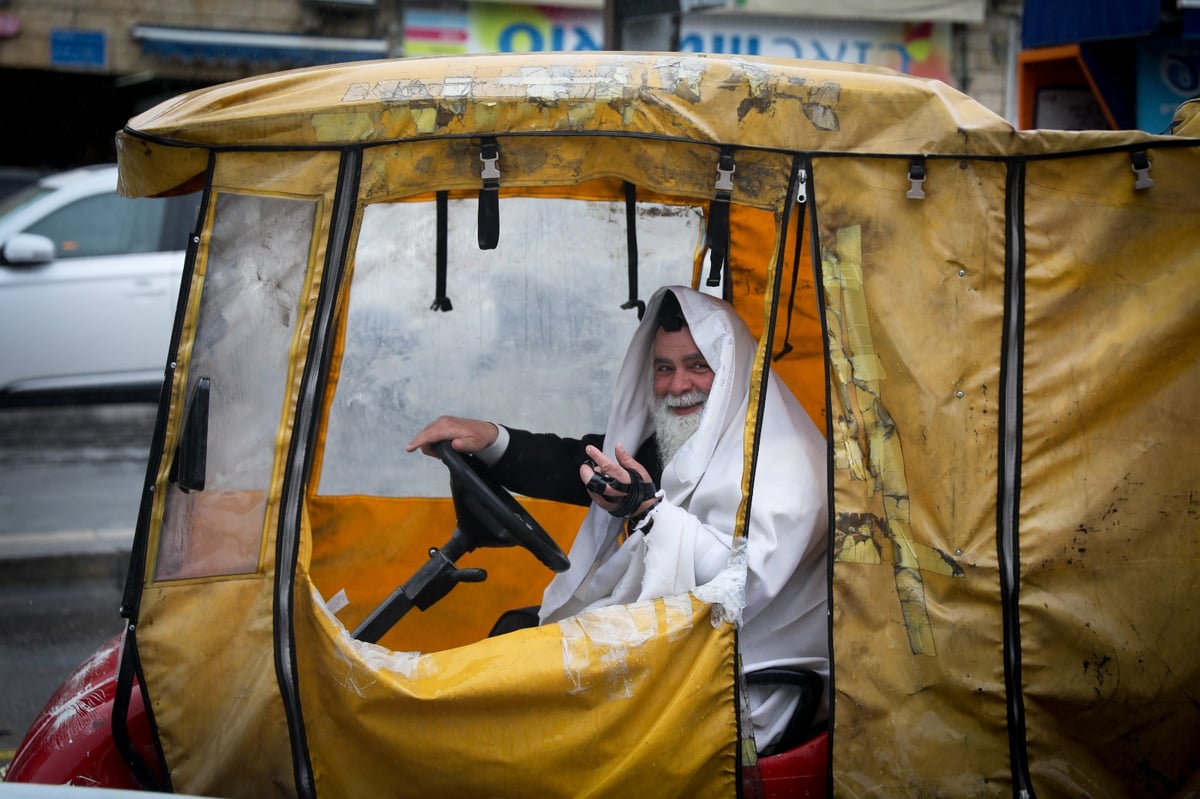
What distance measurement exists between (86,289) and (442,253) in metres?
5.88

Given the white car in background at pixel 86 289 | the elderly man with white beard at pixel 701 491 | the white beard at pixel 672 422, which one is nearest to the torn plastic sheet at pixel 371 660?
the elderly man with white beard at pixel 701 491

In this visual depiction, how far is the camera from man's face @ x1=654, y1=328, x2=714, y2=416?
313 centimetres

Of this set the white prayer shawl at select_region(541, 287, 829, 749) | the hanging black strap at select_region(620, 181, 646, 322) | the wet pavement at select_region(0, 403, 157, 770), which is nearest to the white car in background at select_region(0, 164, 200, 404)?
the wet pavement at select_region(0, 403, 157, 770)

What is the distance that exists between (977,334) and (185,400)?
1625mm

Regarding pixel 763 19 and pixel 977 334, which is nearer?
pixel 977 334

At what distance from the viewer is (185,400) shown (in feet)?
7.95

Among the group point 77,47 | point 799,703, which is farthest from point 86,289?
point 799,703

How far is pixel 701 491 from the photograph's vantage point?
2799mm

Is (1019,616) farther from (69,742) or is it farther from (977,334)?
(69,742)

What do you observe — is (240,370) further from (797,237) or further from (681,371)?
(797,237)

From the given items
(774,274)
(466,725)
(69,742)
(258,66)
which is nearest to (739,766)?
(466,725)

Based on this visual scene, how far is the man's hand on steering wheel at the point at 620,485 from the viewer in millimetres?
2637

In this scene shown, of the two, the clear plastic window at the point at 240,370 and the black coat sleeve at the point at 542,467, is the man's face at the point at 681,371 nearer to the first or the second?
the black coat sleeve at the point at 542,467

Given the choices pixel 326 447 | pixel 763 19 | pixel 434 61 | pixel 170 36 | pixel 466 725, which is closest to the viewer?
pixel 466 725
